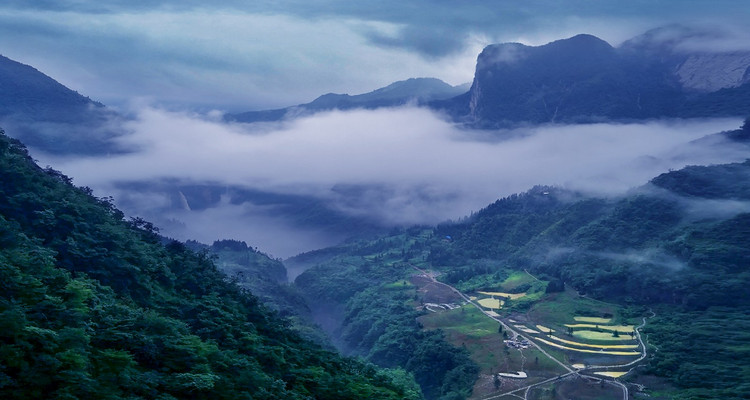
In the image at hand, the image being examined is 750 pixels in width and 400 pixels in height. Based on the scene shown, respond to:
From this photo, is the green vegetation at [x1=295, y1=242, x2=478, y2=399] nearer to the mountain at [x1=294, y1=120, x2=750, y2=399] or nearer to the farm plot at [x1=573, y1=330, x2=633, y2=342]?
the mountain at [x1=294, y1=120, x2=750, y2=399]

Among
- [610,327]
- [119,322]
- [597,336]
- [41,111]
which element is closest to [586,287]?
[610,327]

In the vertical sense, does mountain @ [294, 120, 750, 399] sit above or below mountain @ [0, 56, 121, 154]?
below

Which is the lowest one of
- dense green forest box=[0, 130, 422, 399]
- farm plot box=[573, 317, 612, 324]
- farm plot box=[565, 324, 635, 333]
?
farm plot box=[565, 324, 635, 333]

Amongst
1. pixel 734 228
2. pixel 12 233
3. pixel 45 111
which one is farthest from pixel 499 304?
pixel 45 111

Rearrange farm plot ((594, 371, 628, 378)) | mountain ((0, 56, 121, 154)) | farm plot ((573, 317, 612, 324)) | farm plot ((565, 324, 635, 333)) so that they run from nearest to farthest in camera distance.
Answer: farm plot ((594, 371, 628, 378)) → farm plot ((565, 324, 635, 333)) → farm plot ((573, 317, 612, 324)) → mountain ((0, 56, 121, 154))

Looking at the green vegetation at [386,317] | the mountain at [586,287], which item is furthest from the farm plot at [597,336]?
the green vegetation at [386,317]

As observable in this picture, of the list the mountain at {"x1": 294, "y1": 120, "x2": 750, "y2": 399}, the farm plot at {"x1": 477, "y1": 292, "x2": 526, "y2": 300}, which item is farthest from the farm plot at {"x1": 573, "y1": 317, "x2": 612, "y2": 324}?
the farm plot at {"x1": 477, "y1": 292, "x2": 526, "y2": 300}

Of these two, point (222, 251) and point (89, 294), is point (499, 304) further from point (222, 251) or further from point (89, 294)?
point (89, 294)
